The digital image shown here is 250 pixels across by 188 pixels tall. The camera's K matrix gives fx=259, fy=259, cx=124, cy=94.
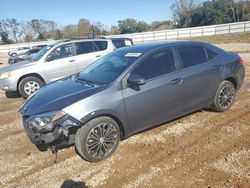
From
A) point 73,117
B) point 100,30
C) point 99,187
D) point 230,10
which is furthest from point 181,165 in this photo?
point 100,30

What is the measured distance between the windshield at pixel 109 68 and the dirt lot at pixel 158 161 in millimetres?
1176

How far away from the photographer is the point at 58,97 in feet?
13.0

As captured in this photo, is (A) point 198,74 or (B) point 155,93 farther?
(A) point 198,74

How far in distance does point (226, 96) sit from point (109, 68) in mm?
2592

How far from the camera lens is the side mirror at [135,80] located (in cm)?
392

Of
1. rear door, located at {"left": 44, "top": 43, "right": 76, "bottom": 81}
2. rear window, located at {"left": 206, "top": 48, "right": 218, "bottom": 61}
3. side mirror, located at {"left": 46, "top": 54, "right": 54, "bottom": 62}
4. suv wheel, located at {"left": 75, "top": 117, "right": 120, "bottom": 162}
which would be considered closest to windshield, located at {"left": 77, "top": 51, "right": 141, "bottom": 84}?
suv wheel, located at {"left": 75, "top": 117, "right": 120, "bottom": 162}

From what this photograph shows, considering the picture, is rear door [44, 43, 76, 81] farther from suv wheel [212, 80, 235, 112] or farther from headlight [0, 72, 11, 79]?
suv wheel [212, 80, 235, 112]

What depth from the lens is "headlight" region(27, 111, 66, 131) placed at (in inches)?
142

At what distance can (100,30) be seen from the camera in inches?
2731

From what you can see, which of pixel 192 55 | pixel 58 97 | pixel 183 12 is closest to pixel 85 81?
pixel 58 97

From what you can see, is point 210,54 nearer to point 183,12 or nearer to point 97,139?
point 97,139

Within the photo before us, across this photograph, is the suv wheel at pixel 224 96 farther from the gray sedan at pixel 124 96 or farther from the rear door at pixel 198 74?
the rear door at pixel 198 74

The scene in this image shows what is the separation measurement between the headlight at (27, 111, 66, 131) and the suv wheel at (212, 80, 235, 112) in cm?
320

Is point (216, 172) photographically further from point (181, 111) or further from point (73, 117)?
point (73, 117)
